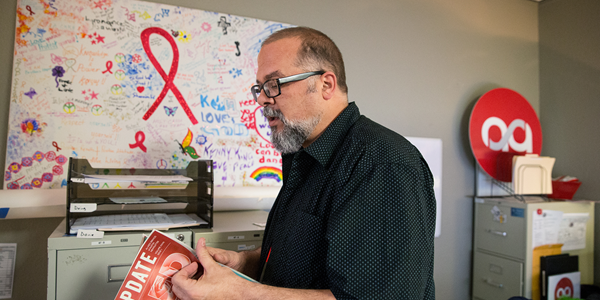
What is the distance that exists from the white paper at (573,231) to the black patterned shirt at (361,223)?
2.06 metres

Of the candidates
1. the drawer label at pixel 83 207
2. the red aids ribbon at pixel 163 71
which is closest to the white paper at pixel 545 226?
the red aids ribbon at pixel 163 71

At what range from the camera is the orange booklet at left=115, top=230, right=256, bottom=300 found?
0.88m

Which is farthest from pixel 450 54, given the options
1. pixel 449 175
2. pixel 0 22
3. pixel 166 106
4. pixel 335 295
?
pixel 0 22

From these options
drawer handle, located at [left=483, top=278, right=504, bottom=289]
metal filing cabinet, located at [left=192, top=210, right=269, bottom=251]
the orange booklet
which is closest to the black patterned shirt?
the orange booklet

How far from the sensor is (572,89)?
2.75 meters

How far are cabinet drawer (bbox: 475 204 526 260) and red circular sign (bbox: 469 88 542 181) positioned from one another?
10.0 inches

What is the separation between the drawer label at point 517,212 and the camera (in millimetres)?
2278

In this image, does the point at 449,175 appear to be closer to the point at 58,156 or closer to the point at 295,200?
the point at 295,200

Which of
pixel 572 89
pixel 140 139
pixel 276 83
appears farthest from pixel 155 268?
pixel 572 89

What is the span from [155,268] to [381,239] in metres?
0.54

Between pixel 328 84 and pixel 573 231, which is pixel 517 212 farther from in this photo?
pixel 328 84

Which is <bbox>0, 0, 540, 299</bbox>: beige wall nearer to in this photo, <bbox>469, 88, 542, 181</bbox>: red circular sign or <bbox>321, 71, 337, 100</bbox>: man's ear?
<bbox>469, 88, 542, 181</bbox>: red circular sign

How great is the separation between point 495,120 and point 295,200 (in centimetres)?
222

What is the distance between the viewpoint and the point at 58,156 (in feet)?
5.54
